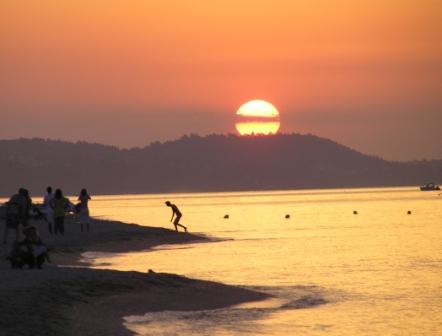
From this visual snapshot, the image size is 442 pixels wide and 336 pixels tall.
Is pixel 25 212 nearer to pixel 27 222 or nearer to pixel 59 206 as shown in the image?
pixel 27 222

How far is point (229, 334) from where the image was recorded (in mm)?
23047

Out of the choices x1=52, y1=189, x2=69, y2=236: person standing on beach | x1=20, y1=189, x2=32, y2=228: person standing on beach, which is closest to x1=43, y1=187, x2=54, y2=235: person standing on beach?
x1=52, y1=189, x2=69, y2=236: person standing on beach

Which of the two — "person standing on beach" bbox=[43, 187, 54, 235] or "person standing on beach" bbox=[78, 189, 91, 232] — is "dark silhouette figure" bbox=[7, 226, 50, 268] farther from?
"person standing on beach" bbox=[43, 187, 54, 235]

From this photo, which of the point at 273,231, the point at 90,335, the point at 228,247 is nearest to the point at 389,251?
the point at 228,247

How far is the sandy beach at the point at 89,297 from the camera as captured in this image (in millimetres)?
20766

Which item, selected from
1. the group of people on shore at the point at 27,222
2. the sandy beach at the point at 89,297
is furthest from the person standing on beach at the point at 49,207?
the sandy beach at the point at 89,297

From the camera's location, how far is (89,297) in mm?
25234

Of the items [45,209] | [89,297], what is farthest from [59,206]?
[89,297]

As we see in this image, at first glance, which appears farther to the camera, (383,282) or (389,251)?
(389,251)

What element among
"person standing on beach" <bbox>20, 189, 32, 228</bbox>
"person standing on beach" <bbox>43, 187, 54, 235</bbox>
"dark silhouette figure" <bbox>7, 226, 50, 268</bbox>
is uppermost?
"person standing on beach" <bbox>43, 187, 54, 235</bbox>

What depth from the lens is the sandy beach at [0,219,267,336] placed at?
2077 centimetres

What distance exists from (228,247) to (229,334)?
32177 millimetres

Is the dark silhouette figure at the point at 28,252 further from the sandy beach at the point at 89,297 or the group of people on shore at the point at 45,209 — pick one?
the group of people on shore at the point at 45,209

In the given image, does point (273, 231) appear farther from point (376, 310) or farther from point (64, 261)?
point (376, 310)
